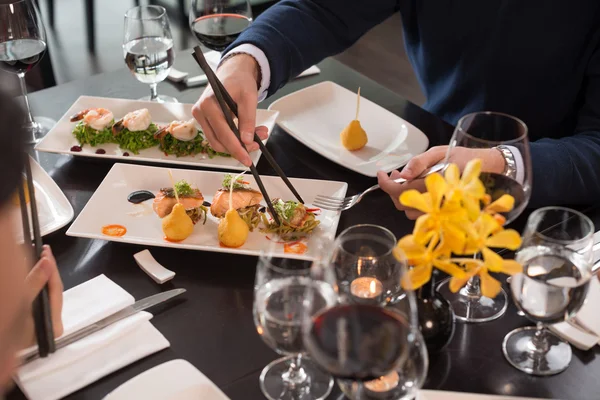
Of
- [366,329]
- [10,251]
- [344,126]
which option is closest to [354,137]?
[344,126]

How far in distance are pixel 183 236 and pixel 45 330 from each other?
39 cm

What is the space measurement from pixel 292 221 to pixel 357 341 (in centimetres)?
67

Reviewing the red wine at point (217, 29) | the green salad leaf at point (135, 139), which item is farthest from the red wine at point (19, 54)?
the red wine at point (217, 29)

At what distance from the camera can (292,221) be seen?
4.71ft

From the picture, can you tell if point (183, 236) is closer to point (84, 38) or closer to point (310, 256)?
point (310, 256)

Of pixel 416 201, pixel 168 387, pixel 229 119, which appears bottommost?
pixel 168 387

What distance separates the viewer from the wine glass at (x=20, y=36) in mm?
1695

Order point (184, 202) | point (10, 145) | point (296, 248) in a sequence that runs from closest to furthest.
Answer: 1. point (10, 145)
2. point (296, 248)
3. point (184, 202)

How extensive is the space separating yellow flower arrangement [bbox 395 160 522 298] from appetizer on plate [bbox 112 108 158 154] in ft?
3.34

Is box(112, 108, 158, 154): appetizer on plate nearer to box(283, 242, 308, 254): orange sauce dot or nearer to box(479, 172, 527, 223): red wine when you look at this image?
box(283, 242, 308, 254): orange sauce dot

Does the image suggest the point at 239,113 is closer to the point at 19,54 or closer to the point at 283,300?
the point at 19,54

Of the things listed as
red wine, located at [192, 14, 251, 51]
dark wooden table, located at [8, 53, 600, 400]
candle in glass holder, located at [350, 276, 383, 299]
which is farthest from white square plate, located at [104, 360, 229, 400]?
red wine, located at [192, 14, 251, 51]

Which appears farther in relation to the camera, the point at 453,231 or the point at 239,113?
the point at 239,113

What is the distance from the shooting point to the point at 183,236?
1411mm
